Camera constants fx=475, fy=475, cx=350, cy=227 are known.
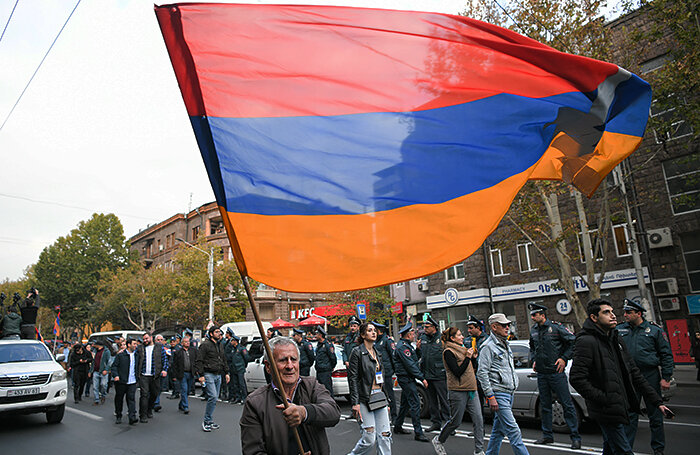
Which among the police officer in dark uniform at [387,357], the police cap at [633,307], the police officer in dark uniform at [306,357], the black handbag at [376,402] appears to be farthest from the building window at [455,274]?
the black handbag at [376,402]

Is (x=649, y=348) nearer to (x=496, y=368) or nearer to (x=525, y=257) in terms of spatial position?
(x=496, y=368)

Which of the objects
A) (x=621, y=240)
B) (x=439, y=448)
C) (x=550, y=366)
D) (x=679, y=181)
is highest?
(x=679, y=181)

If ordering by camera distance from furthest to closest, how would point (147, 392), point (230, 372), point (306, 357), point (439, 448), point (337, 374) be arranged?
point (230, 372)
point (306, 357)
point (337, 374)
point (147, 392)
point (439, 448)

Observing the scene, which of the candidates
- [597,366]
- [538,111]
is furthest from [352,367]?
[538,111]

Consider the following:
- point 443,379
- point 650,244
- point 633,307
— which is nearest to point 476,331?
point 443,379

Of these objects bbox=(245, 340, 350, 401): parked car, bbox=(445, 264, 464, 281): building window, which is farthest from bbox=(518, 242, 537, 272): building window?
bbox=(245, 340, 350, 401): parked car

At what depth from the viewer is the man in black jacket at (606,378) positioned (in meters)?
4.51

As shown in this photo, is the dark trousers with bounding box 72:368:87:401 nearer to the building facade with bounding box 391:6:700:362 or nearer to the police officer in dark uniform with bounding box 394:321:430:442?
the police officer in dark uniform with bounding box 394:321:430:442

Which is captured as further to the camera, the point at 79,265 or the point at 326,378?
the point at 79,265

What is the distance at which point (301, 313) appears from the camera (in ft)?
145

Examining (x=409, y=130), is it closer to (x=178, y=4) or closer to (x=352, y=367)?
(x=178, y=4)

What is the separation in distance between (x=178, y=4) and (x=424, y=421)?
954cm

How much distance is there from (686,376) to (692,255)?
267 inches

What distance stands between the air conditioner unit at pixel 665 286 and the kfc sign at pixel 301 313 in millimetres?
26862
